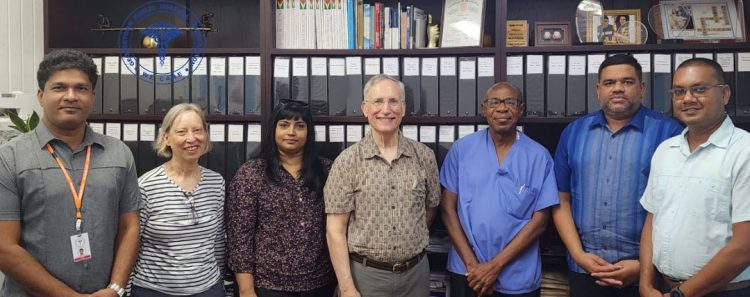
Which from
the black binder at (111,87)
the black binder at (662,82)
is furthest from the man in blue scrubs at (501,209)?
the black binder at (111,87)

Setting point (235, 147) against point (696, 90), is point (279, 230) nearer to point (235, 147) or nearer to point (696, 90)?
point (235, 147)

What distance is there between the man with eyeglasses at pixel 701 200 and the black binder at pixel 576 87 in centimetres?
52

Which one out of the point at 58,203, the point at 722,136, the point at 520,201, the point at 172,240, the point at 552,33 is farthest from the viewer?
the point at 552,33

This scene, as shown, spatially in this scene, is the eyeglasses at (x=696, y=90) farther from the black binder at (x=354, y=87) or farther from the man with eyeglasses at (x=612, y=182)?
the black binder at (x=354, y=87)

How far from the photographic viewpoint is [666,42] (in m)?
2.24

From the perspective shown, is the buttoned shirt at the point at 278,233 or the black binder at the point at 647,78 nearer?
the buttoned shirt at the point at 278,233

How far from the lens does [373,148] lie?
6.11 ft

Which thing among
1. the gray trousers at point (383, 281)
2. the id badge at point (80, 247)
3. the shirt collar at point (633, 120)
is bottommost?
the gray trousers at point (383, 281)

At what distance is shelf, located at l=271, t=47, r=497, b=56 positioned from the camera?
87.6 inches

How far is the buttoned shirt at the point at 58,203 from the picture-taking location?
1428 millimetres

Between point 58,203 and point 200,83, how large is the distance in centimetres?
99

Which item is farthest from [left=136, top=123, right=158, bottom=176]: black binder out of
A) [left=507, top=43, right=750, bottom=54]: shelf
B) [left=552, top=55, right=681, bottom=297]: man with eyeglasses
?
[left=552, top=55, right=681, bottom=297]: man with eyeglasses

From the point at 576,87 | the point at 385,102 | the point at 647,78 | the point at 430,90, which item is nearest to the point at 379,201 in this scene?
the point at 385,102

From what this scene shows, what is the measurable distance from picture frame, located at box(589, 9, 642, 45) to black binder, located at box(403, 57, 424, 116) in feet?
2.53
